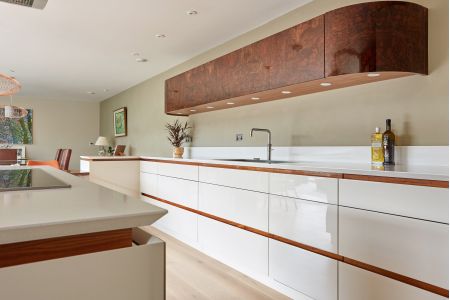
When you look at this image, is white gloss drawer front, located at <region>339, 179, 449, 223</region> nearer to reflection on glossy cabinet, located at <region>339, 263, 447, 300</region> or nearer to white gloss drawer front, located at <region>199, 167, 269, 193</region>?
reflection on glossy cabinet, located at <region>339, 263, 447, 300</region>

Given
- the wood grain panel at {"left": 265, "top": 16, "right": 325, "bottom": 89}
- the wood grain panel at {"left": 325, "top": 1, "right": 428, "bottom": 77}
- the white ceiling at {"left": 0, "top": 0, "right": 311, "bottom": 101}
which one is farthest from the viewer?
the white ceiling at {"left": 0, "top": 0, "right": 311, "bottom": 101}

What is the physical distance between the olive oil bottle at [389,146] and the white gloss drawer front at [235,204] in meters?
0.83

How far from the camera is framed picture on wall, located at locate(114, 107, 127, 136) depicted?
23.4ft

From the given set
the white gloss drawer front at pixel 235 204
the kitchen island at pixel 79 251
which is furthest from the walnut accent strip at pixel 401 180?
the kitchen island at pixel 79 251

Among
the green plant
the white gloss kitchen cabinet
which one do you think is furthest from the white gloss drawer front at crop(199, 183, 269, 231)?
the green plant

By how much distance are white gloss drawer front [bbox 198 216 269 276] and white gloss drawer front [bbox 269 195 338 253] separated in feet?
0.74

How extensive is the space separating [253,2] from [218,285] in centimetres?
232

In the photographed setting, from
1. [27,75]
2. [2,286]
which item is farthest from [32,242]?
[27,75]

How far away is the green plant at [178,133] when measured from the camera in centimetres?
449

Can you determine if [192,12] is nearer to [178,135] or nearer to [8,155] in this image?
[178,135]

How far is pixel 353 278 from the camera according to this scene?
1.82m

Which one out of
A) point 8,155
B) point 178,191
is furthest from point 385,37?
point 8,155

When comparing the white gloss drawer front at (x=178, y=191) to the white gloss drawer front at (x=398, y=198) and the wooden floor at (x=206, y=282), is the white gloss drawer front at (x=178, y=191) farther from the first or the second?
the white gloss drawer front at (x=398, y=198)

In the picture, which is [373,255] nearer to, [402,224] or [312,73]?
[402,224]
